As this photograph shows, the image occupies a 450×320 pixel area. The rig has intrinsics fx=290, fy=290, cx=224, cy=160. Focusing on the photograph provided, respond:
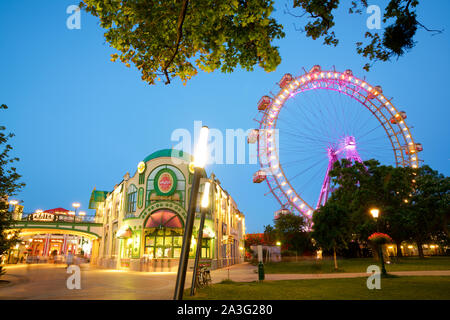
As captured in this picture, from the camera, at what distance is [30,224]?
3962 cm

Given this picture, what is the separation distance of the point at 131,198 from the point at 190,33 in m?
26.6

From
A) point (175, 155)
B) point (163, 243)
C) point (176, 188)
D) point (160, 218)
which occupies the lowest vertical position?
point (163, 243)

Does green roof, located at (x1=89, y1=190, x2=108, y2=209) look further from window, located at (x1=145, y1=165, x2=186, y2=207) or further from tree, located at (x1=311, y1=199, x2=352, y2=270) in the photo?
tree, located at (x1=311, y1=199, x2=352, y2=270)

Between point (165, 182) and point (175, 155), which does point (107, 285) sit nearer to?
point (165, 182)

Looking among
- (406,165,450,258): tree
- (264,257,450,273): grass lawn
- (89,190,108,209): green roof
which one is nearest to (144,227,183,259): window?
(264,257,450,273): grass lawn

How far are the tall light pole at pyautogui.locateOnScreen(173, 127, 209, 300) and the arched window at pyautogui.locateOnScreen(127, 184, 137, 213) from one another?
27.2m

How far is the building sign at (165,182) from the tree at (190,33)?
71.8 feet

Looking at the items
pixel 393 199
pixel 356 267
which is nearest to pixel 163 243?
pixel 356 267

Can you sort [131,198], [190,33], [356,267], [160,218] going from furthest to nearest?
[131,198]
[160,218]
[356,267]
[190,33]

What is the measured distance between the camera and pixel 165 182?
97.3 feet

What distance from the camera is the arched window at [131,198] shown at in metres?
31.0

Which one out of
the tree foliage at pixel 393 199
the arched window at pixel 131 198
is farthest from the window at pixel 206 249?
the tree foliage at pixel 393 199

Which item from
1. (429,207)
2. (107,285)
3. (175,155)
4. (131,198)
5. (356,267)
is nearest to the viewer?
(107,285)
